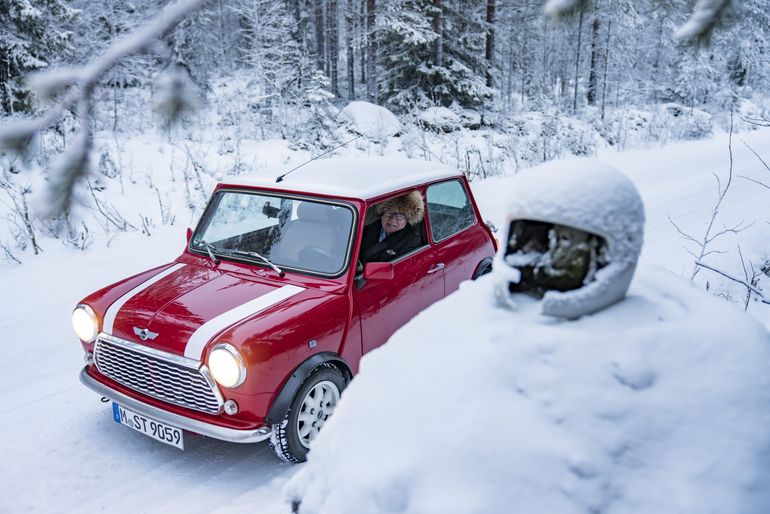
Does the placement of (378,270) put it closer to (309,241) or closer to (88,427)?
(309,241)

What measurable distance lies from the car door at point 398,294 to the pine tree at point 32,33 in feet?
16.3

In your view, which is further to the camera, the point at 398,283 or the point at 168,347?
the point at 398,283

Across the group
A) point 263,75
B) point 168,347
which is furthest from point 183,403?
point 263,75

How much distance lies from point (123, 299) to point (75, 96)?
8.54 ft

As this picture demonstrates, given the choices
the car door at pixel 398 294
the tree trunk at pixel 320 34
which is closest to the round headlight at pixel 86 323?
the car door at pixel 398 294

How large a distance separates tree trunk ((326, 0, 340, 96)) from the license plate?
24865 millimetres

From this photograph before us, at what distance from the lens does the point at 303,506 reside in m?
1.66

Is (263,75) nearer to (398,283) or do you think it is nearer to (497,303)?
(398,283)

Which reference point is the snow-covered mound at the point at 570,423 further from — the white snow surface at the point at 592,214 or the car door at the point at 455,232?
the car door at the point at 455,232

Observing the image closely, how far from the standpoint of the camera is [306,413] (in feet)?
11.8

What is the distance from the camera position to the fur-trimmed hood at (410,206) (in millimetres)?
4570

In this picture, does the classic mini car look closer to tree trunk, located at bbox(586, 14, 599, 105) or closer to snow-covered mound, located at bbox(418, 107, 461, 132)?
snow-covered mound, located at bbox(418, 107, 461, 132)

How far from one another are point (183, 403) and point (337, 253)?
137 centimetres

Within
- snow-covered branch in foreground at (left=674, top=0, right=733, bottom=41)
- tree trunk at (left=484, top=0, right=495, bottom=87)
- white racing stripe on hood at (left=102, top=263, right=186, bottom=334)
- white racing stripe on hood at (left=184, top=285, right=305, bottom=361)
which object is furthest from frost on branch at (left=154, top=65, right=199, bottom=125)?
tree trunk at (left=484, top=0, right=495, bottom=87)
